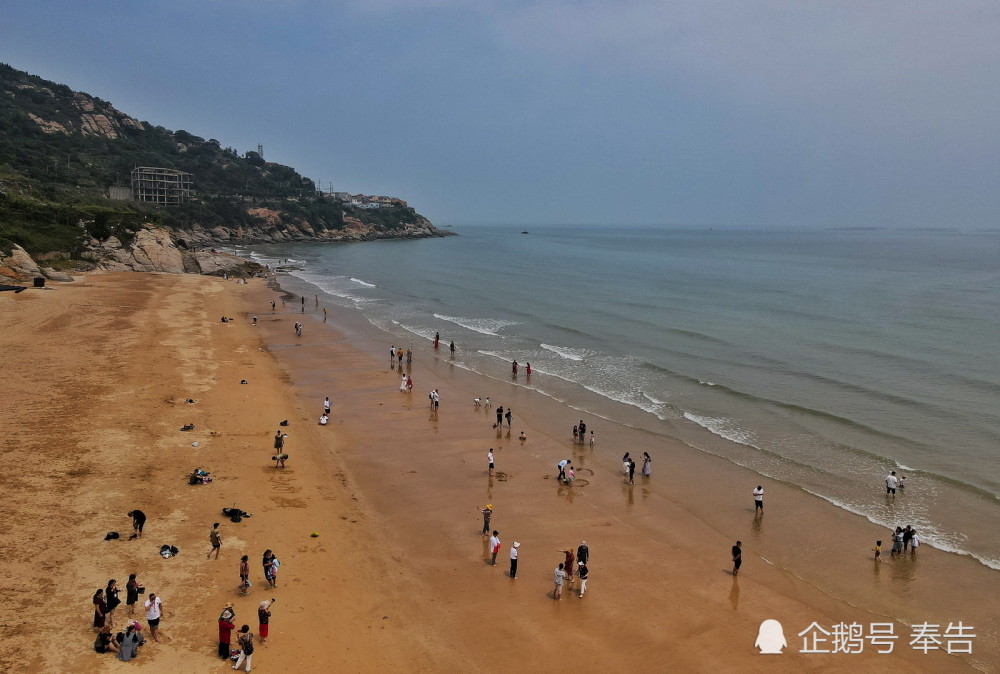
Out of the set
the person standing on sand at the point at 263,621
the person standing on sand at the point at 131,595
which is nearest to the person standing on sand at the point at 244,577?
the person standing on sand at the point at 263,621

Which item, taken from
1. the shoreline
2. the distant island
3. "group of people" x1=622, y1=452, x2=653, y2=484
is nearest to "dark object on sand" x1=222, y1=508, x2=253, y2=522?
the shoreline

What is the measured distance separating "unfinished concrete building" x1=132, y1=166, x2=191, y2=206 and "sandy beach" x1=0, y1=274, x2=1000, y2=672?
112602mm

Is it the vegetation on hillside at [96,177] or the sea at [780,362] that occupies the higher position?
the vegetation on hillside at [96,177]

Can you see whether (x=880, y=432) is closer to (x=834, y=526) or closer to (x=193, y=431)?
(x=834, y=526)

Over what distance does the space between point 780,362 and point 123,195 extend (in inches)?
4648

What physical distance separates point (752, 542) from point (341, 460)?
1396cm

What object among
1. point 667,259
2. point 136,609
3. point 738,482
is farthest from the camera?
point 667,259

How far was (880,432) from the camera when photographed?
→ 83.8 feet

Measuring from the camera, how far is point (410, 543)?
16578 millimetres

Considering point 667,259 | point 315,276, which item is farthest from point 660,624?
point 667,259

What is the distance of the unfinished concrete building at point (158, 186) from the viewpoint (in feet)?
407

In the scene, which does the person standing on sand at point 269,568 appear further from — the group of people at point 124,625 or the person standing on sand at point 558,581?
the person standing on sand at point 558,581

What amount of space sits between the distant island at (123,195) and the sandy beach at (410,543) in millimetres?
37541

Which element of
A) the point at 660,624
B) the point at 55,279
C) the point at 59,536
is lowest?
the point at 660,624
